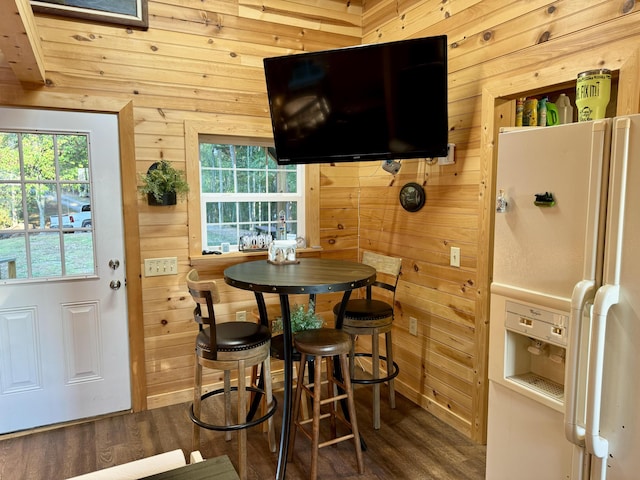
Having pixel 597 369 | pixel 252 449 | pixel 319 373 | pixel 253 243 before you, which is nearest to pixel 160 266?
pixel 253 243

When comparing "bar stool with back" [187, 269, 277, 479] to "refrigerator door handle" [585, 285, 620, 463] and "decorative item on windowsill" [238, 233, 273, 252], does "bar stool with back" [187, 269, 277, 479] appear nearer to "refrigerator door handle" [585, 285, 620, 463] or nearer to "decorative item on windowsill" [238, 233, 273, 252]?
"decorative item on windowsill" [238, 233, 273, 252]

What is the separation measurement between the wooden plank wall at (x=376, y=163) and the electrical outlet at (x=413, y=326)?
58 millimetres

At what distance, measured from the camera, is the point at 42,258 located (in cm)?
272

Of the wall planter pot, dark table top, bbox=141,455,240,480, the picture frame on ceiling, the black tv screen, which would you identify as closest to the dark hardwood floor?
dark table top, bbox=141,455,240,480

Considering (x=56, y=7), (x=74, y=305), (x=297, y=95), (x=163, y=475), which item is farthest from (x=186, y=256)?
(x=163, y=475)

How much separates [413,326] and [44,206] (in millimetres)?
2566

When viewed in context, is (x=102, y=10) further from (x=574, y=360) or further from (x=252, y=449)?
(x=574, y=360)

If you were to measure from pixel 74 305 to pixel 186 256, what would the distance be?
0.76m

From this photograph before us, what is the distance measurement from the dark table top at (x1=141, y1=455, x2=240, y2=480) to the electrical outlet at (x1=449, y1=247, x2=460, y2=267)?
1.96 metres

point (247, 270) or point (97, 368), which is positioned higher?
point (247, 270)

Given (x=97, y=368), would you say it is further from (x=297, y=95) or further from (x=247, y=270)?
(x=297, y=95)

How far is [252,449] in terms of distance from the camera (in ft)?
8.39

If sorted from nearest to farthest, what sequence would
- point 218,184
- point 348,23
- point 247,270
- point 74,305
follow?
point 247,270, point 74,305, point 218,184, point 348,23

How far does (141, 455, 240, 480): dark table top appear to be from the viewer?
3.60 feet
